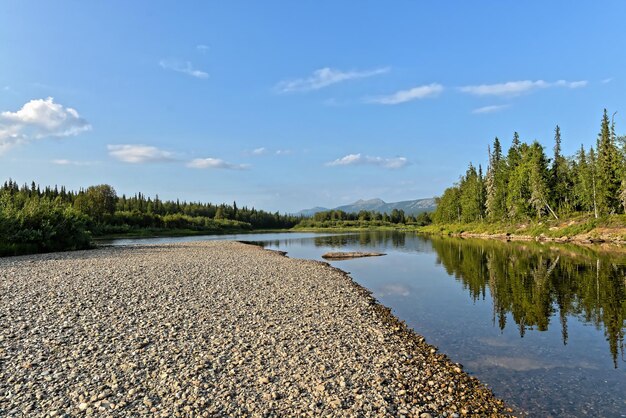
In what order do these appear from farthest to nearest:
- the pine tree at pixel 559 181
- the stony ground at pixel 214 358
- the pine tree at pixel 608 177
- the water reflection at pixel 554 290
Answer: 1. the pine tree at pixel 559 181
2. the pine tree at pixel 608 177
3. the water reflection at pixel 554 290
4. the stony ground at pixel 214 358

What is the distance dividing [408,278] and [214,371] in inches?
911

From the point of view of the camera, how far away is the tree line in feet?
217

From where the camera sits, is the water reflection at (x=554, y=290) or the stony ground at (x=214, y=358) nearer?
the stony ground at (x=214, y=358)

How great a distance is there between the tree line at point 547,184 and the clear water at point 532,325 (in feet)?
145

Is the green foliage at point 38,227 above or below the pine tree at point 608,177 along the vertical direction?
below

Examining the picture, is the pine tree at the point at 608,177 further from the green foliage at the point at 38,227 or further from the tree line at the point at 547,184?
the green foliage at the point at 38,227

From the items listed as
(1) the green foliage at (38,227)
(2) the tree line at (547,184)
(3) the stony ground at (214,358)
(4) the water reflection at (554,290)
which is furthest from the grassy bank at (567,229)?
(1) the green foliage at (38,227)

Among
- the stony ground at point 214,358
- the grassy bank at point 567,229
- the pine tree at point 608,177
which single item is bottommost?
→ the stony ground at point 214,358

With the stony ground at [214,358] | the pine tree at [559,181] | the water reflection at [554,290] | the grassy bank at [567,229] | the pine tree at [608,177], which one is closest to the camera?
the stony ground at [214,358]

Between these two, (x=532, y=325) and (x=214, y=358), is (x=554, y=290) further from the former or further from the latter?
(x=214, y=358)

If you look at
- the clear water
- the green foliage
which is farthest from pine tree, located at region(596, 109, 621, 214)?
the green foliage

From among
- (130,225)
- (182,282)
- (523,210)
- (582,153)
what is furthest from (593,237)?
(130,225)

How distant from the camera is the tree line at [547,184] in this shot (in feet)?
217

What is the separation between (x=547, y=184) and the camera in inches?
3231
